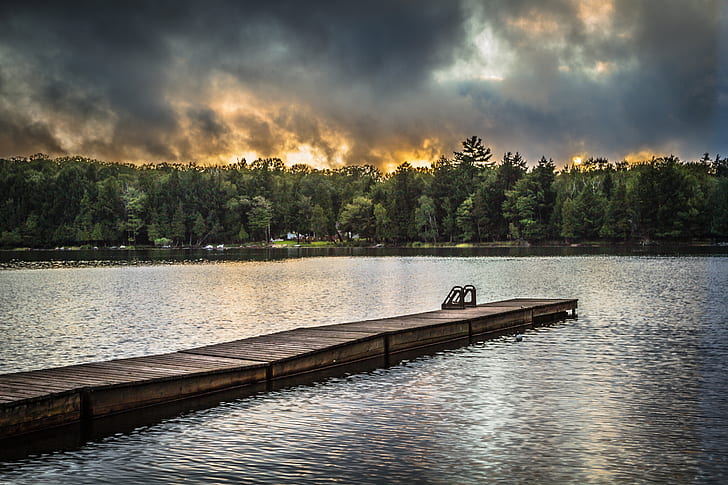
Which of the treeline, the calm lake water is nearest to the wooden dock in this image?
the calm lake water

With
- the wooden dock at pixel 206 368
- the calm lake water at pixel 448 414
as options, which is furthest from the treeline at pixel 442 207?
the wooden dock at pixel 206 368

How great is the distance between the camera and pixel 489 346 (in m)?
23.5

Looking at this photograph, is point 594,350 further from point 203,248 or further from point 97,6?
point 203,248

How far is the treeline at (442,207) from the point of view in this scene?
455ft

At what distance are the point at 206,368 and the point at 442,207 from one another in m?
161

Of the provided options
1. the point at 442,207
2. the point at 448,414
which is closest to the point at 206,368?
the point at 448,414

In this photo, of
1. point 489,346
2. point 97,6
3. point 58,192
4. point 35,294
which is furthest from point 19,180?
point 489,346

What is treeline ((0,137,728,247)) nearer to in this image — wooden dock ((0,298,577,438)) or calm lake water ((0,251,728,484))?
calm lake water ((0,251,728,484))

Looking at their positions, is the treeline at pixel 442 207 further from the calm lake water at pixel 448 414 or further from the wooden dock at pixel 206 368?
the wooden dock at pixel 206 368

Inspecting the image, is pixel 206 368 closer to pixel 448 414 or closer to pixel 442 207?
pixel 448 414

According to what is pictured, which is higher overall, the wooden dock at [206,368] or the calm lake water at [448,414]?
the wooden dock at [206,368]

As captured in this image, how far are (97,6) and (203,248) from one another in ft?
348

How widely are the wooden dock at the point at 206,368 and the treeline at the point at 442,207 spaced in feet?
411

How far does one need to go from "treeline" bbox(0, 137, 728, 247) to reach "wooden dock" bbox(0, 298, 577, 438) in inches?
4930
